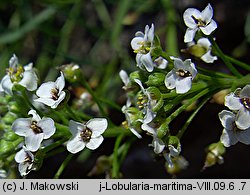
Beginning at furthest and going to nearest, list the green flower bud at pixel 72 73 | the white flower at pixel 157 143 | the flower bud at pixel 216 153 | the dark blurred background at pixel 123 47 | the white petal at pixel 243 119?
the dark blurred background at pixel 123 47 < the green flower bud at pixel 72 73 < the flower bud at pixel 216 153 < the white flower at pixel 157 143 < the white petal at pixel 243 119

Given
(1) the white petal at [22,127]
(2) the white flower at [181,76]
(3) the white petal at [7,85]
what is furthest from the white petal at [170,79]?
(3) the white petal at [7,85]

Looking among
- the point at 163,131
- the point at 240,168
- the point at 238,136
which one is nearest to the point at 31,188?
the point at 163,131

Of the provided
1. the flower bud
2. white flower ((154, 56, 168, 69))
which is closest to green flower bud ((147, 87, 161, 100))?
white flower ((154, 56, 168, 69))

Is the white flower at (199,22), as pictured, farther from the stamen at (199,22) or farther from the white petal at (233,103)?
the white petal at (233,103)

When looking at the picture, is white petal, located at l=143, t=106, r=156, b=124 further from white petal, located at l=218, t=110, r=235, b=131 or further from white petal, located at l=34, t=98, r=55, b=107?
white petal, located at l=34, t=98, r=55, b=107

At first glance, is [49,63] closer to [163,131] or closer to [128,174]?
[128,174]

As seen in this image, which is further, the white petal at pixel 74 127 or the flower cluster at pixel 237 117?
the white petal at pixel 74 127

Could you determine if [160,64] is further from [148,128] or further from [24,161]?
[24,161]
